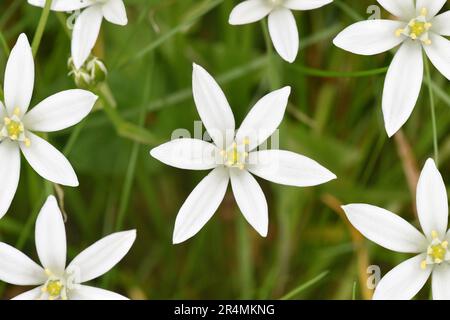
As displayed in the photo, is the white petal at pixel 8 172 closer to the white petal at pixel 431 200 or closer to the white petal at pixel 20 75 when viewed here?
the white petal at pixel 20 75

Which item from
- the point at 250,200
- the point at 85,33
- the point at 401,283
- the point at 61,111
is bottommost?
the point at 401,283

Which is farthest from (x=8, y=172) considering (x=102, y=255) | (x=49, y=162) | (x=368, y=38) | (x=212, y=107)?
(x=368, y=38)

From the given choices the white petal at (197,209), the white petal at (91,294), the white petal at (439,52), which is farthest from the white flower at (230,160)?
the white petal at (439,52)

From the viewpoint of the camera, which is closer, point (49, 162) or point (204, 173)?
point (49, 162)

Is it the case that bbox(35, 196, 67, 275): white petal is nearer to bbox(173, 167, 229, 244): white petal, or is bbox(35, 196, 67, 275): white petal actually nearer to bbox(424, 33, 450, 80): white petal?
bbox(173, 167, 229, 244): white petal

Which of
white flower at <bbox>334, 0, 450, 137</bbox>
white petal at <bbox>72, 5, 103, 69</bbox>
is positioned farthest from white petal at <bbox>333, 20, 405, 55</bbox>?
white petal at <bbox>72, 5, 103, 69</bbox>

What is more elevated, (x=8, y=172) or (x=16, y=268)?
(x=8, y=172)

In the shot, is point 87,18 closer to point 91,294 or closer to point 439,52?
point 91,294

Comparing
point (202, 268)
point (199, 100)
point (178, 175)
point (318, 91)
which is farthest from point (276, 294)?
point (199, 100)
